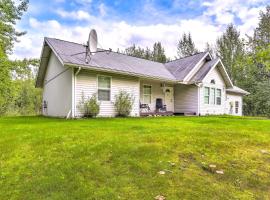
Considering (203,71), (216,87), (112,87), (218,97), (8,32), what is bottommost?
(218,97)

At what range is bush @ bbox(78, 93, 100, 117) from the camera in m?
12.2

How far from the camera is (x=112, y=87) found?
13.4m

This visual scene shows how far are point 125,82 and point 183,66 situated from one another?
674 cm

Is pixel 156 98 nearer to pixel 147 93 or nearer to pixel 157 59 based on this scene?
pixel 147 93

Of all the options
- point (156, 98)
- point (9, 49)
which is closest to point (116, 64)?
point (156, 98)

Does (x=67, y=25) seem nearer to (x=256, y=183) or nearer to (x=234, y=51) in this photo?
(x=256, y=183)

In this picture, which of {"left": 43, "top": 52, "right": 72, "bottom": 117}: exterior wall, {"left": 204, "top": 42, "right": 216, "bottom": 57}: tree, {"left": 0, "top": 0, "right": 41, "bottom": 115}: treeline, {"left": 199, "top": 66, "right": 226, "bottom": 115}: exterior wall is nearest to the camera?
{"left": 43, "top": 52, "right": 72, "bottom": 117}: exterior wall

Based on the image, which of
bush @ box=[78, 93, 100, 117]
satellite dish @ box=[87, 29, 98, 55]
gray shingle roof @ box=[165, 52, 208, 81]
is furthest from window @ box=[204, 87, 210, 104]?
satellite dish @ box=[87, 29, 98, 55]

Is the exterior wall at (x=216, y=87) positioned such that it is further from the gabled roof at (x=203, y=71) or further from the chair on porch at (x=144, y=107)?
the chair on porch at (x=144, y=107)

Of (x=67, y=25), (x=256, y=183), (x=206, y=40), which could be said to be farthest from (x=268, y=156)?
(x=206, y=40)

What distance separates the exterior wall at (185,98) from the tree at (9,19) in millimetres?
12481

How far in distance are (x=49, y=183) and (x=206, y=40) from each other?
1362 inches

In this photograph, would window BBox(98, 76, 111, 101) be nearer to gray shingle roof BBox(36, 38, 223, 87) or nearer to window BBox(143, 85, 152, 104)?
gray shingle roof BBox(36, 38, 223, 87)

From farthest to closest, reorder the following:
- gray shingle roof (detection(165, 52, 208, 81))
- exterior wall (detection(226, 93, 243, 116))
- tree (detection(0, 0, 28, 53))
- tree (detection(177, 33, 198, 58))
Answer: tree (detection(177, 33, 198, 58))
exterior wall (detection(226, 93, 243, 116))
gray shingle roof (detection(165, 52, 208, 81))
tree (detection(0, 0, 28, 53))
